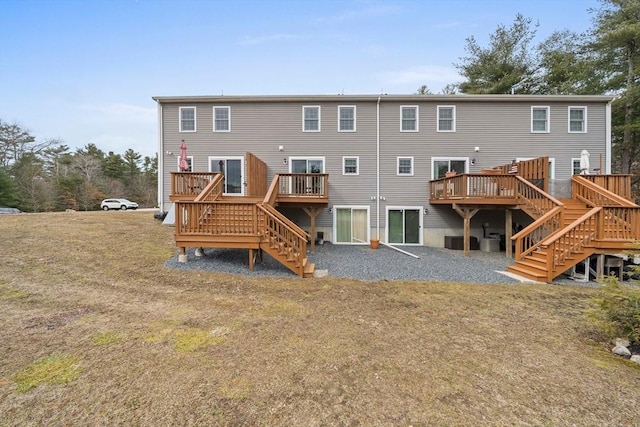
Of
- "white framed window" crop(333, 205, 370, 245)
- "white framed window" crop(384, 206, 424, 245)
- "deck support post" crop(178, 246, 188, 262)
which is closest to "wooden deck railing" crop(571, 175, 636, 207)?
"white framed window" crop(384, 206, 424, 245)

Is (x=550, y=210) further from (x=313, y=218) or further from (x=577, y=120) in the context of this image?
(x=313, y=218)

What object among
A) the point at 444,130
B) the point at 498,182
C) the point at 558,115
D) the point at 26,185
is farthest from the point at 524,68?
the point at 26,185

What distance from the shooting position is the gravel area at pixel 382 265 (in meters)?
7.20

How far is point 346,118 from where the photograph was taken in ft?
40.5

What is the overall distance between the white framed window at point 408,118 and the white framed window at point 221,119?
8170mm

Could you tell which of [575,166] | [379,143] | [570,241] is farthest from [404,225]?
[575,166]

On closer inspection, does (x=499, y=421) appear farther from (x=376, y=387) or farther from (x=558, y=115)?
(x=558, y=115)

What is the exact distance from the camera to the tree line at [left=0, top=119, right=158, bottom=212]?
1022 inches

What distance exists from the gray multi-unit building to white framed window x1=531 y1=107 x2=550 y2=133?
5 cm

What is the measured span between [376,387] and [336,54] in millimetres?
19513

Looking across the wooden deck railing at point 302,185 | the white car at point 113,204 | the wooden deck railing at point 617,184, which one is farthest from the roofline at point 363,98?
the white car at point 113,204

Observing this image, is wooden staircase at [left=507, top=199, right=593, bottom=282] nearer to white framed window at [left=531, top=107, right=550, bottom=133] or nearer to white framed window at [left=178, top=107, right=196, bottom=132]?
white framed window at [left=531, top=107, right=550, bottom=133]

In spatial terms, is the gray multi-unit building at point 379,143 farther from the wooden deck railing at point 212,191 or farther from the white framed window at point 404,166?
the wooden deck railing at point 212,191

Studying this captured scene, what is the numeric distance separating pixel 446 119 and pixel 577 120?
6.02m
